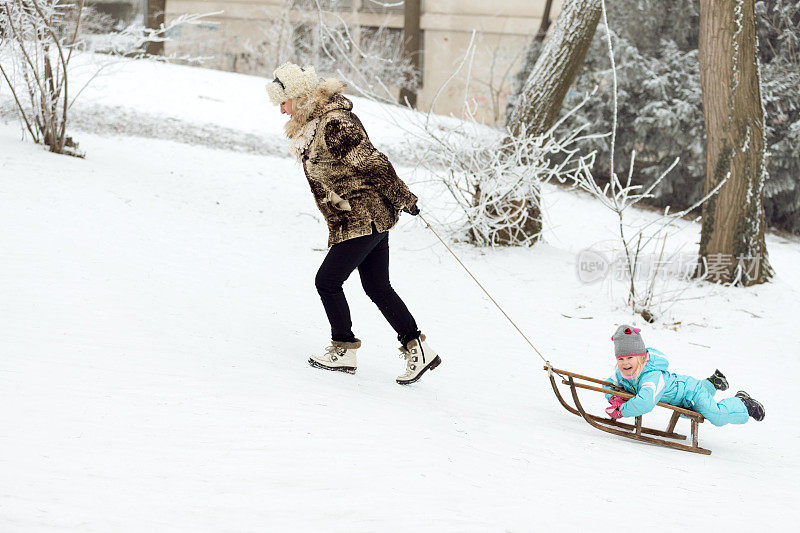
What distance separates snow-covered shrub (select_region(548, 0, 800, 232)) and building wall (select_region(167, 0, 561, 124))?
764 centimetres

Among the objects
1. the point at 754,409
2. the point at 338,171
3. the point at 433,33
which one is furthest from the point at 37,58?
the point at 433,33

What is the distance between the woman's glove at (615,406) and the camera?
158 inches

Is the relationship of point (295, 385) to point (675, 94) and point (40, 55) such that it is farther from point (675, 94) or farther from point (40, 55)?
point (675, 94)

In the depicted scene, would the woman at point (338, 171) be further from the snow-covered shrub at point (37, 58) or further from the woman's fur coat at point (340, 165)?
the snow-covered shrub at point (37, 58)

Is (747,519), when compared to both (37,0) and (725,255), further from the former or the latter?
(37,0)

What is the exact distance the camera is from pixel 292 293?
6.04 m

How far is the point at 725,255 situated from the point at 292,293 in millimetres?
4189

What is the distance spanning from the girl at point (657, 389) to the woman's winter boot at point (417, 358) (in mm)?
965

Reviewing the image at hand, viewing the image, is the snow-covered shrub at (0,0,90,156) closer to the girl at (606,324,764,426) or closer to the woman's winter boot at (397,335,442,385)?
the woman's winter boot at (397,335,442,385)

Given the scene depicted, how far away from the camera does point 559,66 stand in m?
8.15

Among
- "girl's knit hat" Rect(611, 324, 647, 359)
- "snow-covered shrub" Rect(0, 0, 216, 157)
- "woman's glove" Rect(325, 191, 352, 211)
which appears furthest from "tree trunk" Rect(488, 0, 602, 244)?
"woman's glove" Rect(325, 191, 352, 211)

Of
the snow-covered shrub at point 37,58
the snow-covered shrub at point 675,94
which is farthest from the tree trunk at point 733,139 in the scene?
the snow-covered shrub at point 37,58

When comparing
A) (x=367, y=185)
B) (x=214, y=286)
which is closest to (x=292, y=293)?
(x=214, y=286)

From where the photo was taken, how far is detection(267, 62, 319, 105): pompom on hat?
3.74m
